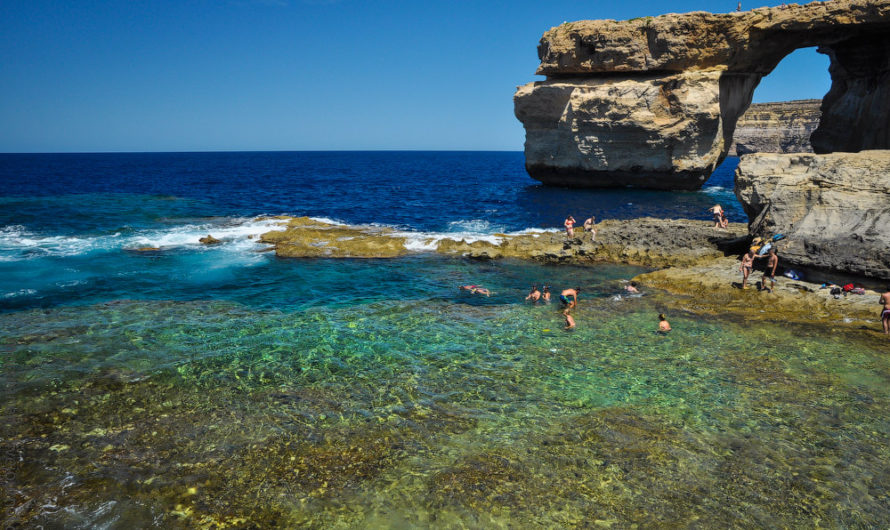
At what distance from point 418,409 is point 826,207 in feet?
51.6

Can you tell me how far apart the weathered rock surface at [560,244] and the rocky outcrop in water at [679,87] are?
17.4m

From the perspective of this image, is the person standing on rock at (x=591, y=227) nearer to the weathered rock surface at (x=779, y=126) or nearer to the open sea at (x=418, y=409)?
the open sea at (x=418, y=409)

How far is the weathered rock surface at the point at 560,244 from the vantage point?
813 inches

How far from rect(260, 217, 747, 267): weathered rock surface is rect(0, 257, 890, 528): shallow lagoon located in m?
6.29

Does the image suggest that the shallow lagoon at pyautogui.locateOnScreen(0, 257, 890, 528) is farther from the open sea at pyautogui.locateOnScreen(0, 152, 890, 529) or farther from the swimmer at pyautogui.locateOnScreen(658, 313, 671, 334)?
the swimmer at pyautogui.locateOnScreen(658, 313, 671, 334)

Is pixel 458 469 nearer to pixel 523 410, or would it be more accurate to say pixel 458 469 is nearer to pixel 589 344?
pixel 523 410

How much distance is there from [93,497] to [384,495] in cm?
416

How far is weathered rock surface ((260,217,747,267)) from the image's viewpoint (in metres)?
20.7

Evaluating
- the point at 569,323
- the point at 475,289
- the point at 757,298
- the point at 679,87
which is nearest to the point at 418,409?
the point at 569,323

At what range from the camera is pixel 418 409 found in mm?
9594

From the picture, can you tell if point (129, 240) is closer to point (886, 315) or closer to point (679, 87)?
point (886, 315)

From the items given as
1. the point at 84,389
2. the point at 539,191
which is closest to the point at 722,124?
the point at 539,191

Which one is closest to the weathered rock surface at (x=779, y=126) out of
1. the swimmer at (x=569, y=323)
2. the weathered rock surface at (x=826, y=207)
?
the weathered rock surface at (x=826, y=207)

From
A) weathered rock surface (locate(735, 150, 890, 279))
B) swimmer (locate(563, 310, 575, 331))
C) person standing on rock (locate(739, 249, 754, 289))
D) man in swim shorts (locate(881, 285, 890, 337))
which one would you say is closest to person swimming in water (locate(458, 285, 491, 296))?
swimmer (locate(563, 310, 575, 331))
